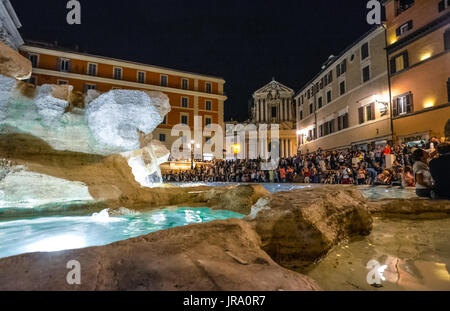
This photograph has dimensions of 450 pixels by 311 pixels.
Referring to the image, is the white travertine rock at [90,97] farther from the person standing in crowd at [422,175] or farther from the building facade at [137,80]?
the building facade at [137,80]

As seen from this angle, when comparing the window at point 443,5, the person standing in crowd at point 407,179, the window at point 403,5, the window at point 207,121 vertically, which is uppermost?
the window at point 403,5

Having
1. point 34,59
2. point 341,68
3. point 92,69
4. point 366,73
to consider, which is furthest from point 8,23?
point 366,73

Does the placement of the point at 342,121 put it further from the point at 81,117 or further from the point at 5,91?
the point at 5,91

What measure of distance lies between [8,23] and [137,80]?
13.4 metres

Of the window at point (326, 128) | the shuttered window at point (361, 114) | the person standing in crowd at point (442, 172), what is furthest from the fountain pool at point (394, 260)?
the window at point (326, 128)

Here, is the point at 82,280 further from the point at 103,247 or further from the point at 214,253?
the point at 214,253

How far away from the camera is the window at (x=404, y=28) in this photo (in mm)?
16906

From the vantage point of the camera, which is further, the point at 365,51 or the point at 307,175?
the point at 365,51

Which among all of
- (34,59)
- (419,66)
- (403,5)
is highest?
(34,59)

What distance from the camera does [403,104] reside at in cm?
1694

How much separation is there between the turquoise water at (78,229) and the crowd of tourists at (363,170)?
172 inches

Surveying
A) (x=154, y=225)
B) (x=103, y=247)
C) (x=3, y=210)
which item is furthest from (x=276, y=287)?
(x=3, y=210)

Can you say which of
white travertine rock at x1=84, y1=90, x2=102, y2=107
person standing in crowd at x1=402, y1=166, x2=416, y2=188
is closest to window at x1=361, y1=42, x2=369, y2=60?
person standing in crowd at x1=402, y1=166, x2=416, y2=188

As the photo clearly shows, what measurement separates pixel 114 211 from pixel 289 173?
13.1m
